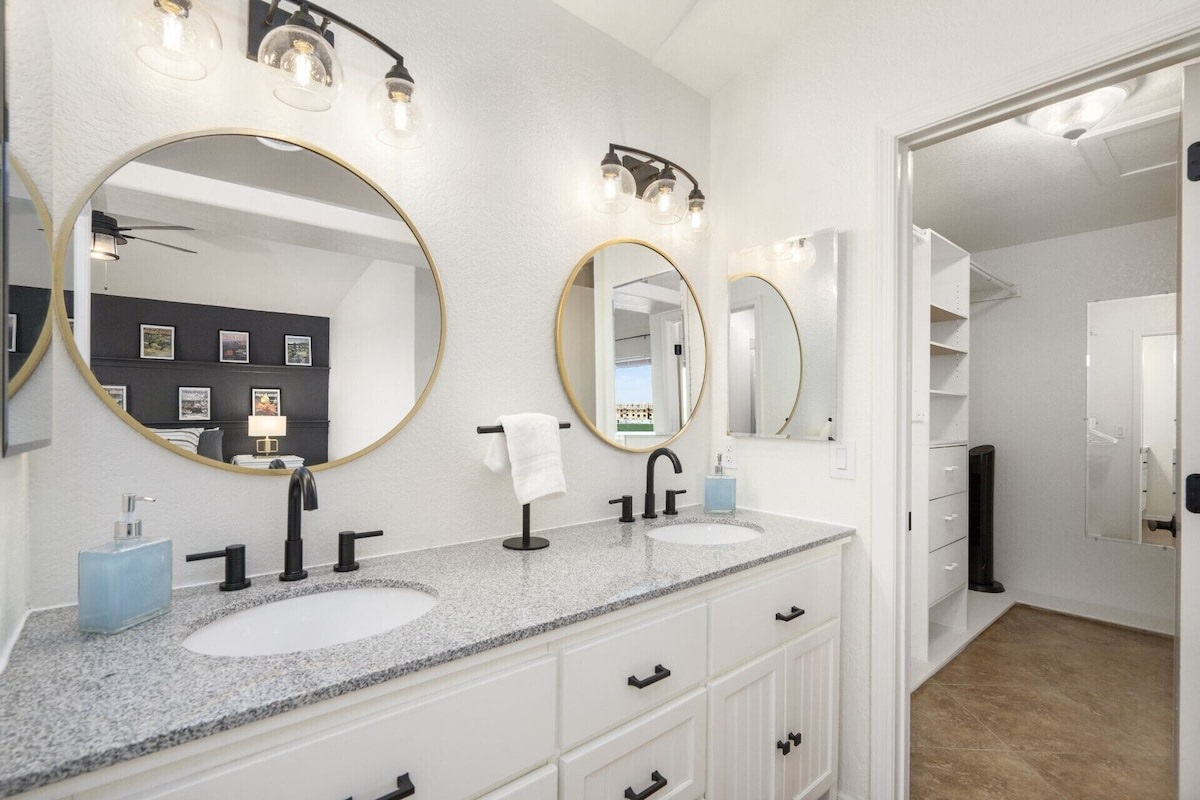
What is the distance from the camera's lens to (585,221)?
5.99ft

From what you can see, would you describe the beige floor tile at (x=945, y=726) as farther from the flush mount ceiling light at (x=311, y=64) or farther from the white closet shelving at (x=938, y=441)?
the flush mount ceiling light at (x=311, y=64)

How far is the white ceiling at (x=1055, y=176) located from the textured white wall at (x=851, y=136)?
796mm

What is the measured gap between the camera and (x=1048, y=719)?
229 centimetres

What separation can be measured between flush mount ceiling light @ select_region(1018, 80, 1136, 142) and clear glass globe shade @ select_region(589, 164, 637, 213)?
1.48 meters

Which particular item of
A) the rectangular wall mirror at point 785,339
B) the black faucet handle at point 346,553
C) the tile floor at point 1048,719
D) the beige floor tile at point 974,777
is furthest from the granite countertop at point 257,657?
the tile floor at point 1048,719

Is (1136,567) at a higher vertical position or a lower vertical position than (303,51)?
lower

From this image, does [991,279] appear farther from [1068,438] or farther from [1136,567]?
[1136,567]

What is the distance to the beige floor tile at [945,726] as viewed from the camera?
2.12 meters

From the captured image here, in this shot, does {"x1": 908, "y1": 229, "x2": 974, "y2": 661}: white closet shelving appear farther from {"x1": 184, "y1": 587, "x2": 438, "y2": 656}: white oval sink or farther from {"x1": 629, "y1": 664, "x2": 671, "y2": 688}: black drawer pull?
{"x1": 184, "y1": 587, "x2": 438, "y2": 656}: white oval sink

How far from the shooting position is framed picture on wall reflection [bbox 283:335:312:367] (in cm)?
126

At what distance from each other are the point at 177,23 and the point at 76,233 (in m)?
0.43

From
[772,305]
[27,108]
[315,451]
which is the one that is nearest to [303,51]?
[27,108]

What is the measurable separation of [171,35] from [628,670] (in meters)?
1.50

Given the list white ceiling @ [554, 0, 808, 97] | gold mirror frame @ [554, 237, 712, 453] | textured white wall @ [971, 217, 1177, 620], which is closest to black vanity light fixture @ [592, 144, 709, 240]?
gold mirror frame @ [554, 237, 712, 453]
